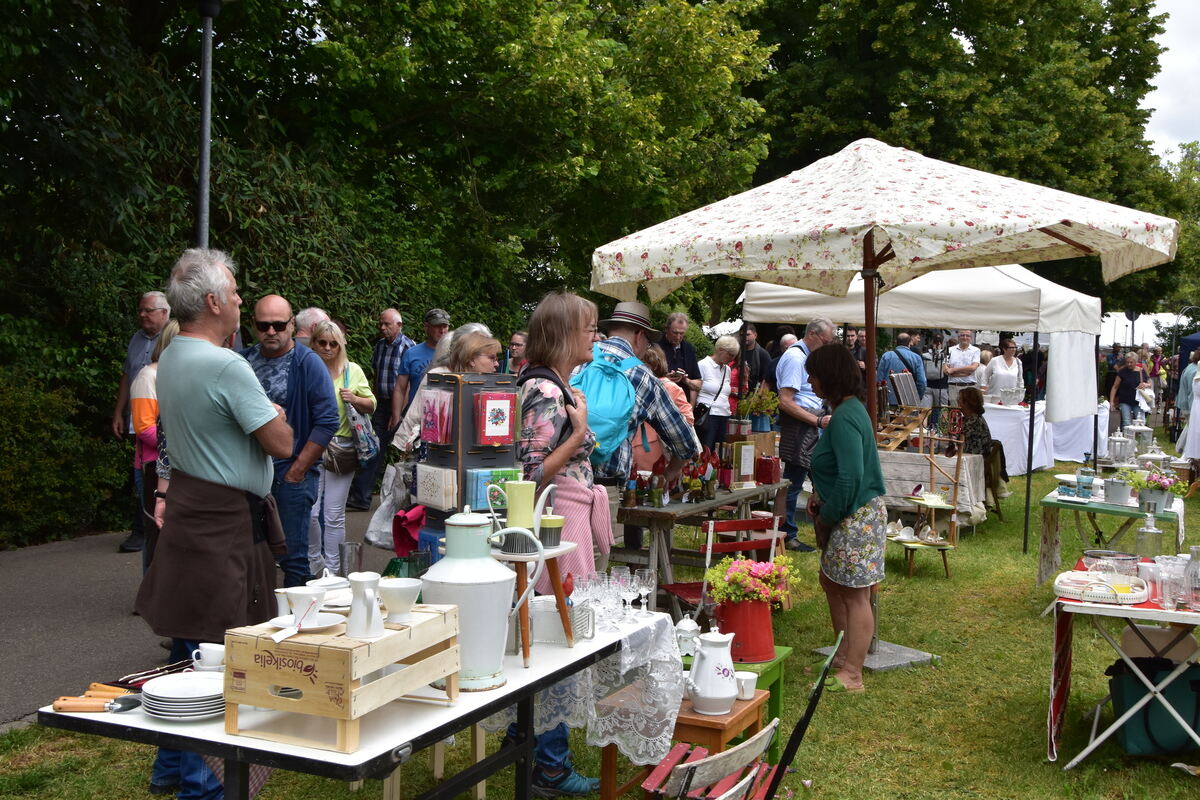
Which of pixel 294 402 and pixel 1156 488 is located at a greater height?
pixel 294 402

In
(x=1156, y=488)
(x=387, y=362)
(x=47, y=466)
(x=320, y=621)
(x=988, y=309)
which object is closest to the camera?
(x=320, y=621)

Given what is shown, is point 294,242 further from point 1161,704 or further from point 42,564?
point 1161,704

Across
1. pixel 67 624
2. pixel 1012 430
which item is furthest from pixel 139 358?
pixel 1012 430

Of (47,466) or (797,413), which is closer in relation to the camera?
(47,466)

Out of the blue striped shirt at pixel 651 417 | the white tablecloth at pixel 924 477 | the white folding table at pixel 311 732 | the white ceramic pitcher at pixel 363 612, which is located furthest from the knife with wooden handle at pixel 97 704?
the white tablecloth at pixel 924 477

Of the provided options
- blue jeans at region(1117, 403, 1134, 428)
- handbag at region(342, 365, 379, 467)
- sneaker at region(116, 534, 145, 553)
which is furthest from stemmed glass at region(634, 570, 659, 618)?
blue jeans at region(1117, 403, 1134, 428)

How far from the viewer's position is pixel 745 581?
4188 millimetres

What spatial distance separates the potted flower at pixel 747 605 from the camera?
4086 mm

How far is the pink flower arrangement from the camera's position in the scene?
13.6ft

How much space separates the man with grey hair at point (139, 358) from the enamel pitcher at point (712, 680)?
11.6ft

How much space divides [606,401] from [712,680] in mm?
1400

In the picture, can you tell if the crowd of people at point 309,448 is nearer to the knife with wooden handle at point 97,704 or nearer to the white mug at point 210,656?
the white mug at point 210,656

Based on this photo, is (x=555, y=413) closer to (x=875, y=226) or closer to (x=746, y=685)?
(x=746, y=685)

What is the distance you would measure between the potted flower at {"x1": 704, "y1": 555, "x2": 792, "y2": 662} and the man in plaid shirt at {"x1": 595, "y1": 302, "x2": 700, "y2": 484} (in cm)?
78
